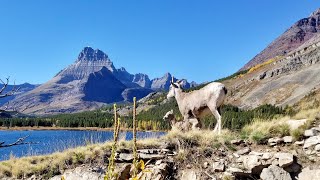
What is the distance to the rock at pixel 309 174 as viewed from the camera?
35.9ft

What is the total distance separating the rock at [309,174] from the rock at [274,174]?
16.3 inches

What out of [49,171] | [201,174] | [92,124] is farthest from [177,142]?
[92,124]

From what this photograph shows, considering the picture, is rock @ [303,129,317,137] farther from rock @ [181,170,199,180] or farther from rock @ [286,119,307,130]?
rock @ [181,170,199,180]

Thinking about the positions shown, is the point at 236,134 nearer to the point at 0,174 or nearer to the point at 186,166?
the point at 186,166

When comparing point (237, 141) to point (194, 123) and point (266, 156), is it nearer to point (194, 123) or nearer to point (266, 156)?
point (266, 156)

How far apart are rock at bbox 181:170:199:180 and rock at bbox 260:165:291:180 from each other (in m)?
1.93

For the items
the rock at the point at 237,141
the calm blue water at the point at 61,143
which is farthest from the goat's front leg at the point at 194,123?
the rock at the point at 237,141

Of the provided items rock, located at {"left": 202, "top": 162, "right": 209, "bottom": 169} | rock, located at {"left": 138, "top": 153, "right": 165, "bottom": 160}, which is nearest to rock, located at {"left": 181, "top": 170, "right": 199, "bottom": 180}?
rock, located at {"left": 202, "top": 162, "right": 209, "bottom": 169}

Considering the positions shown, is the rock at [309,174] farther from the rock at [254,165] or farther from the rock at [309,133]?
the rock at [309,133]

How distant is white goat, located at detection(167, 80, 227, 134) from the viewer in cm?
1412

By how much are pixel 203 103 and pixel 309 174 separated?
4598mm

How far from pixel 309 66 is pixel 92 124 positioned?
70175mm

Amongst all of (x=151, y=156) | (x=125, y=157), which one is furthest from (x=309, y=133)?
(x=125, y=157)

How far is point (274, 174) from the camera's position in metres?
11.2
